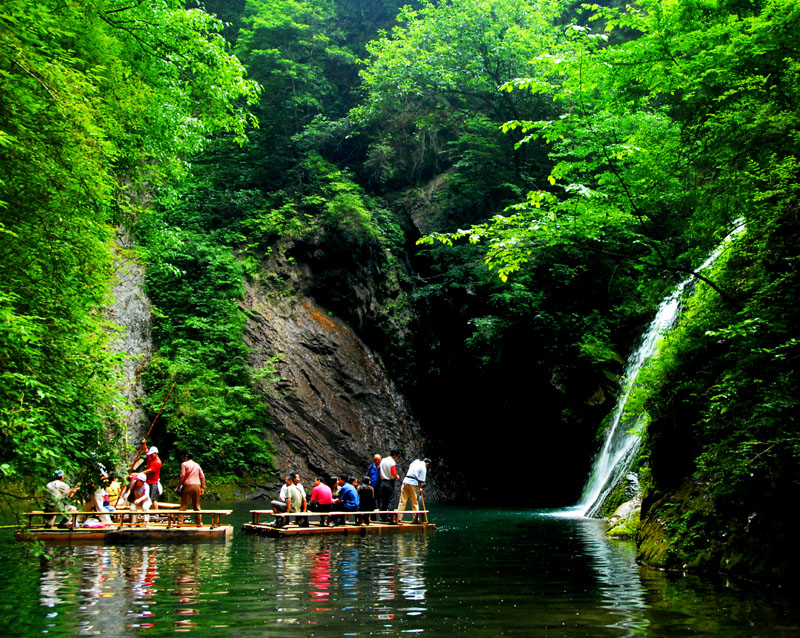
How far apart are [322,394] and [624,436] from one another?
10551 millimetres

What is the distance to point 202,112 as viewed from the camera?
14922 mm

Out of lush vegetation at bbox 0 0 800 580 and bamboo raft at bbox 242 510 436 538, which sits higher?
lush vegetation at bbox 0 0 800 580

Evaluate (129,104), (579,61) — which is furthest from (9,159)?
(579,61)

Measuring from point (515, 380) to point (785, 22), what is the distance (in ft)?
56.8

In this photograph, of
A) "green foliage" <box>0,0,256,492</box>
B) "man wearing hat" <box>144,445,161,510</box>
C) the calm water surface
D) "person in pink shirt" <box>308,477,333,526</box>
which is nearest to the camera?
the calm water surface

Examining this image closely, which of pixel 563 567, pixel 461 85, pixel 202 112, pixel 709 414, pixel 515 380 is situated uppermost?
pixel 461 85

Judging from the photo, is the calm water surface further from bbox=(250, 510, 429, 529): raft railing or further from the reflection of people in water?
bbox=(250, 510, 429, 529): raft railing

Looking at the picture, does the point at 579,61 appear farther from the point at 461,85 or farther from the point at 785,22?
the point at 461,85

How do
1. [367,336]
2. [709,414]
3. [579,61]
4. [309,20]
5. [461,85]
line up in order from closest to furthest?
[709,414] < [579,61] < [367,336] < [461,85] < [309,20]

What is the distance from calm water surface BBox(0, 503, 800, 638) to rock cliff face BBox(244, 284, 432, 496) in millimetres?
11519

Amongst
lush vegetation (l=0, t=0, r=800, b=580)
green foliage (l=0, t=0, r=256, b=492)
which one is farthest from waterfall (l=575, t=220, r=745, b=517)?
green foliage (l=0, t=0, r=256, b=492)

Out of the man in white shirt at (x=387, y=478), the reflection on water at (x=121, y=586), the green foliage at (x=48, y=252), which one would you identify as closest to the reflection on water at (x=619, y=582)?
the reflection on water at (x=121, y=586)

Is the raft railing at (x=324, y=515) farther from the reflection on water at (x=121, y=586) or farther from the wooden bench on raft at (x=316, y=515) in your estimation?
the reflection on water at (x=121, y=586)

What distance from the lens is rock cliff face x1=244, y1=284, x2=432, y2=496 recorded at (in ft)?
71.7
